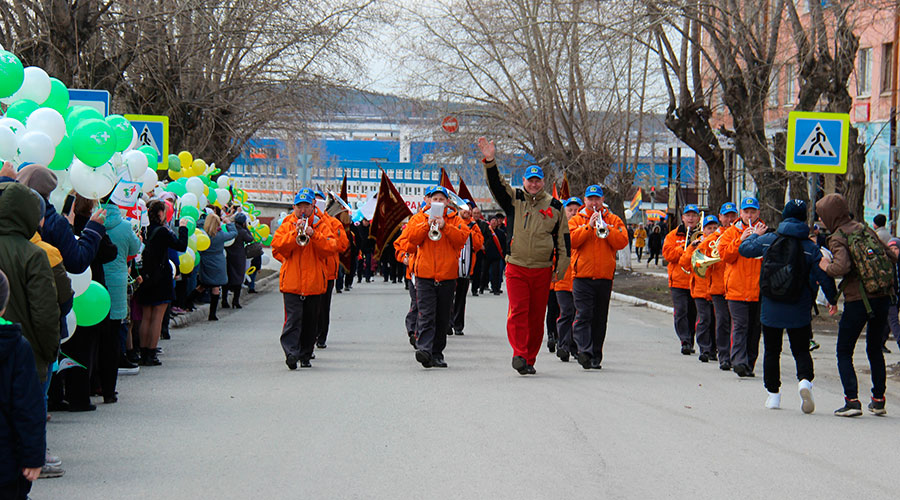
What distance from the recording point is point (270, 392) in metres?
9.56

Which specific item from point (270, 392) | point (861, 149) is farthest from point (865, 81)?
point (270, 392)

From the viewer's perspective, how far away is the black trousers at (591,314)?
1132 cm

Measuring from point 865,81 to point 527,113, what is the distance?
10102 mm

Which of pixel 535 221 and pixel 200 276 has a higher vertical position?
pixel 535 221

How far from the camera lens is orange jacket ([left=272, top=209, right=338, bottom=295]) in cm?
1096

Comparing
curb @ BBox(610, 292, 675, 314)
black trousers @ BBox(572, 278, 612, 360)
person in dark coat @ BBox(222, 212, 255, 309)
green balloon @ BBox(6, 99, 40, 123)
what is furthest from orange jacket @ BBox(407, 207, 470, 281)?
curb @ BBox(610, 292, 675, 314)

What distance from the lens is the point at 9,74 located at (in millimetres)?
8859

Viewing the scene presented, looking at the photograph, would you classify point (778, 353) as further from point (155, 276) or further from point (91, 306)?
point (155, 276)

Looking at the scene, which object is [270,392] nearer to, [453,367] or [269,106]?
[453,367]

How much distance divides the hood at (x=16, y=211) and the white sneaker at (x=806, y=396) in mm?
6032

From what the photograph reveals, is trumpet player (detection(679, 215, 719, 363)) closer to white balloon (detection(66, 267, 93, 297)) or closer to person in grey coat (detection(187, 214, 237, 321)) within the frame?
white balloon (detection(66, 267, 93, 297))

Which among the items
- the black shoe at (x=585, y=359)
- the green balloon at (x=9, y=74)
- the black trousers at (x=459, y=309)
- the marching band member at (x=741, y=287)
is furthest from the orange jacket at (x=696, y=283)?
the green balloon at (x=9, y=74)

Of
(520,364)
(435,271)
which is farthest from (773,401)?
(435,271)

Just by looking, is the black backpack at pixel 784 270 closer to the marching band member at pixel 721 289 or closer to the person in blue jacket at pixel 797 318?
the person in blue jacket at pixel 797 318
